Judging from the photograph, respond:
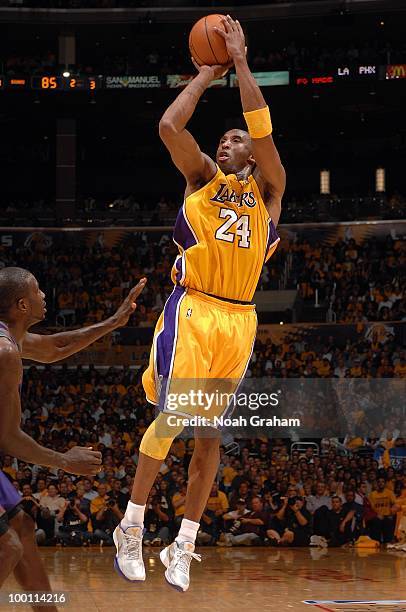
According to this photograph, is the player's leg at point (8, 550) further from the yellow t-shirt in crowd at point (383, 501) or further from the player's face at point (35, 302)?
the yellow t-shirt in crowd at point (383, 501)

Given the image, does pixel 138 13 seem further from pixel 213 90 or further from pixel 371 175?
pixel 371 175

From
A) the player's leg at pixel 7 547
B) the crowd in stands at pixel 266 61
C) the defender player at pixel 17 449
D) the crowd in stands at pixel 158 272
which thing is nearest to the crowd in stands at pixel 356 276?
the crowd in stands at pixel 158 272

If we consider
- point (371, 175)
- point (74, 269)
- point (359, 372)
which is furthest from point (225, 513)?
point (371, 175)

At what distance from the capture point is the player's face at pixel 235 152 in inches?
245

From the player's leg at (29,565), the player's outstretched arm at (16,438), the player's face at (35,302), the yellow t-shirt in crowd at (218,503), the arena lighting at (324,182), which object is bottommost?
the yellow t-shirt in crowd at (218,503)

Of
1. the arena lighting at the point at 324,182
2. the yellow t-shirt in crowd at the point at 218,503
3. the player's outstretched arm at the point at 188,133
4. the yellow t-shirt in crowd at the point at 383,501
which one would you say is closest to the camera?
the player's outstretched arm at the point at 188,133

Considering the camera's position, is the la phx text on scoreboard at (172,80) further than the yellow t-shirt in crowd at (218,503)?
Yes

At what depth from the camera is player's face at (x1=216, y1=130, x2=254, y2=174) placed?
245 inches

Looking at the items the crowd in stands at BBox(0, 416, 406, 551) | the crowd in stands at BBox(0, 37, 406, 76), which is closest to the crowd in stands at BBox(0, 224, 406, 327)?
the crowd in stands at BBox(0, 37, 406, 76)

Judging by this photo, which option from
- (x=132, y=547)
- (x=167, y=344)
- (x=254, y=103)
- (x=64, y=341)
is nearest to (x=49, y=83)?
(x=64, y=341)

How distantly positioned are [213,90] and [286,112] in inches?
116

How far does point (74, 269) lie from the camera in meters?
22.7

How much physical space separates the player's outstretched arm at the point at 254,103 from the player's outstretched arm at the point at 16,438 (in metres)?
2.13

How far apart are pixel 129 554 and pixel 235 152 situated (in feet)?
8.80
